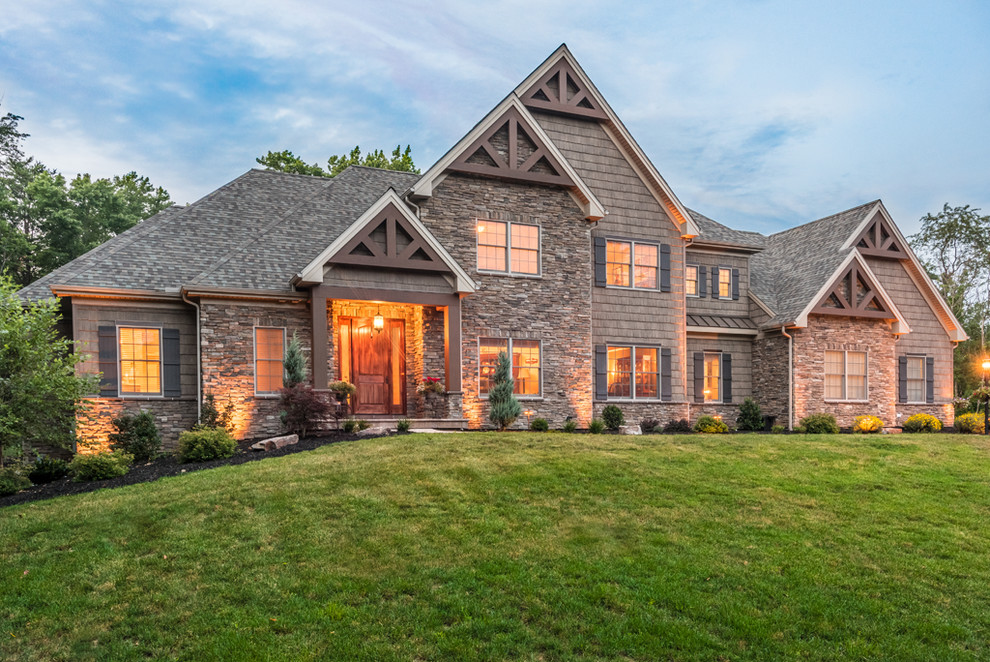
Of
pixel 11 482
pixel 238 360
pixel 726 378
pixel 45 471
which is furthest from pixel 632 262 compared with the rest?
pixel 11 482

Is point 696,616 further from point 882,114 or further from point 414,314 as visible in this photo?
point 882,114

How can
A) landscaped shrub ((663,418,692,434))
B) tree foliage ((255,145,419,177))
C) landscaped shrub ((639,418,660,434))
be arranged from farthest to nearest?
1. tree foliage ((255,145,419,177))
2. landscaped shrub ((663,418,692,434))
3. landscaped shrub ((639,418,660,434))

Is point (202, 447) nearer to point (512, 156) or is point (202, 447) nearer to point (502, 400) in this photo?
point (502, 400)

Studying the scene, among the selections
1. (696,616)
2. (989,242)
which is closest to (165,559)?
(696,616)

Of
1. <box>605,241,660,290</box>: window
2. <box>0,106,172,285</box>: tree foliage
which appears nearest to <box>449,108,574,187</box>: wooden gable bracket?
<box>605,241,660,290</box>: window

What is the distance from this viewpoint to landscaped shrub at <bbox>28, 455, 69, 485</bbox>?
13.0 metres

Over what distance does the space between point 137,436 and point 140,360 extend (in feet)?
7.37

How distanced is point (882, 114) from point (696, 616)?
19293cm

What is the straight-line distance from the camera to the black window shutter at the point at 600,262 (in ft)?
65.5

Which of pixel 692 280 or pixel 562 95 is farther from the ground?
pixel 562 95

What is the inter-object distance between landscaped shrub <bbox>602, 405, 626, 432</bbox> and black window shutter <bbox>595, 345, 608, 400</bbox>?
532mm

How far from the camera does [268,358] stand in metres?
16.4

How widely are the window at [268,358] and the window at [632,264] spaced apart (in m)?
9.52

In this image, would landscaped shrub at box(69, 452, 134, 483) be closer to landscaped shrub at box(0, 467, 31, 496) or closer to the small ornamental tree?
landscaped shrub at box(0, 467, 31, 496)
